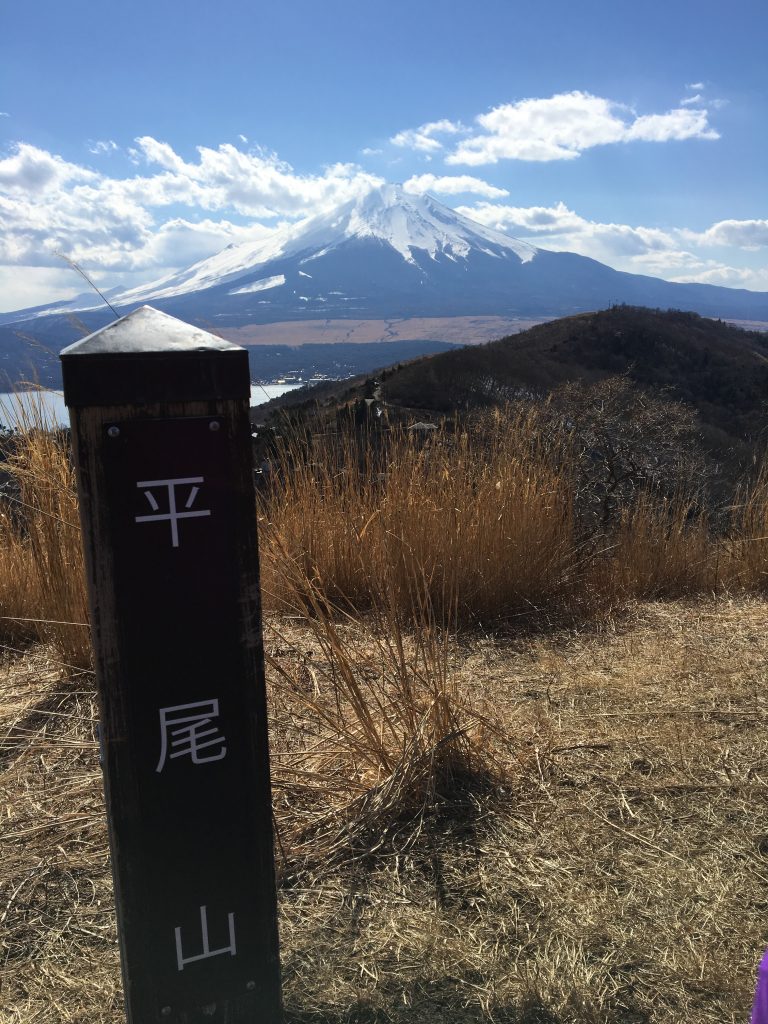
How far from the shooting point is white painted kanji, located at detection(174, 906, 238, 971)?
128 centimetres

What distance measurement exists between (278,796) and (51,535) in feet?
5.14

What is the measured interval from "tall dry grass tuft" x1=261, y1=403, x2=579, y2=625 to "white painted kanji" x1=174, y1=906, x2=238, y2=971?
2337 millimetres

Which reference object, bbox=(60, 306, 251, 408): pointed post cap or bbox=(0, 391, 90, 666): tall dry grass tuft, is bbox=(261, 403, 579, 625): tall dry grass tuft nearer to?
bbox=(0, 391, 90, 666): tall dry grass tuft

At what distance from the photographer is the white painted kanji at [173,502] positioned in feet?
3.84

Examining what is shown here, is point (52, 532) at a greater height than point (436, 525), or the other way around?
point (52, 532)

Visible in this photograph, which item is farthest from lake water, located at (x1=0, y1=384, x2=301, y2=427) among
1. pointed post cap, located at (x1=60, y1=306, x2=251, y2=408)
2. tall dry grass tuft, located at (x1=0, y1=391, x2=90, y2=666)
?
pointed post cap, located at (x1=60, y1=306, x2=251, y2=408)

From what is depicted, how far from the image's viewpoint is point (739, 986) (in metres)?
1.60

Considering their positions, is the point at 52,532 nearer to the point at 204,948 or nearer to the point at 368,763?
the point at 368,763

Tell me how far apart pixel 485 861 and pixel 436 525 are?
204cm

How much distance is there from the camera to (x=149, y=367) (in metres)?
1.14

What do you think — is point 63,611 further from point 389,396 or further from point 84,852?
point 389,396

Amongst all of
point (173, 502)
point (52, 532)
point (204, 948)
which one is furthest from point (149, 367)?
point (52, 532)

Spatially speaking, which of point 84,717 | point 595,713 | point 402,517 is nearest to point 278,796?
point 84,717

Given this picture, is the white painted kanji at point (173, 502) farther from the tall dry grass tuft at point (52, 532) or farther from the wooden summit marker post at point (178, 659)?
the tall dry grass tuft at point (52, 532)
